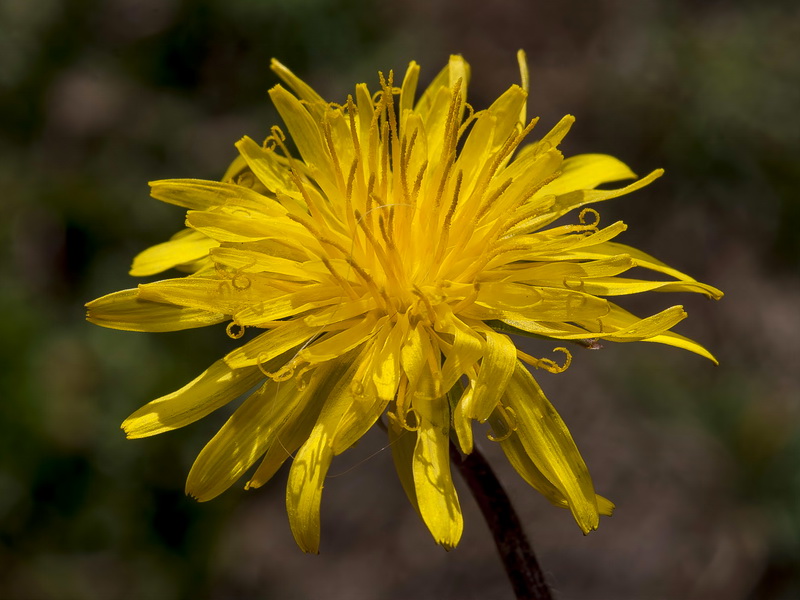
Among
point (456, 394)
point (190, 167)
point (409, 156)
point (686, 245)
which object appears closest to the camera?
point (456, 394)

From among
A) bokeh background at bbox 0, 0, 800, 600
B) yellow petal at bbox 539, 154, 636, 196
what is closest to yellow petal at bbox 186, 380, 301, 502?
yellow petal at bbox 539, 154, 636, 196

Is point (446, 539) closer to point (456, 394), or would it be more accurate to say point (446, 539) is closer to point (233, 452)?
point (456, 394)

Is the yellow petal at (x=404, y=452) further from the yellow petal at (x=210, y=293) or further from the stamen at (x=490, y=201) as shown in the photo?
the stamen at (x=490, y=201)

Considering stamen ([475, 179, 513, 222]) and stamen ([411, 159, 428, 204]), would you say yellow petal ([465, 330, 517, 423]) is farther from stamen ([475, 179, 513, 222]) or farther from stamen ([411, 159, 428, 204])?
stamen ([411, 159, 428, 204])

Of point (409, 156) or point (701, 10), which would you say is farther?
point (701, 10)

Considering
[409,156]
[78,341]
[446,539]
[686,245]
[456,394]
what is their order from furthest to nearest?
[686,245] → [78,341] → [409,156] → [456,394] → [446,539]

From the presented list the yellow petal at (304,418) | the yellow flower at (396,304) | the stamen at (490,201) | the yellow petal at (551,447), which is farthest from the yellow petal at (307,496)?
the stamen at (490,201)

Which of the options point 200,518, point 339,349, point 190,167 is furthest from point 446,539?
point 190,167

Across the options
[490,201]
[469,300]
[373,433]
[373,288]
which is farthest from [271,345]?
[373,433]
